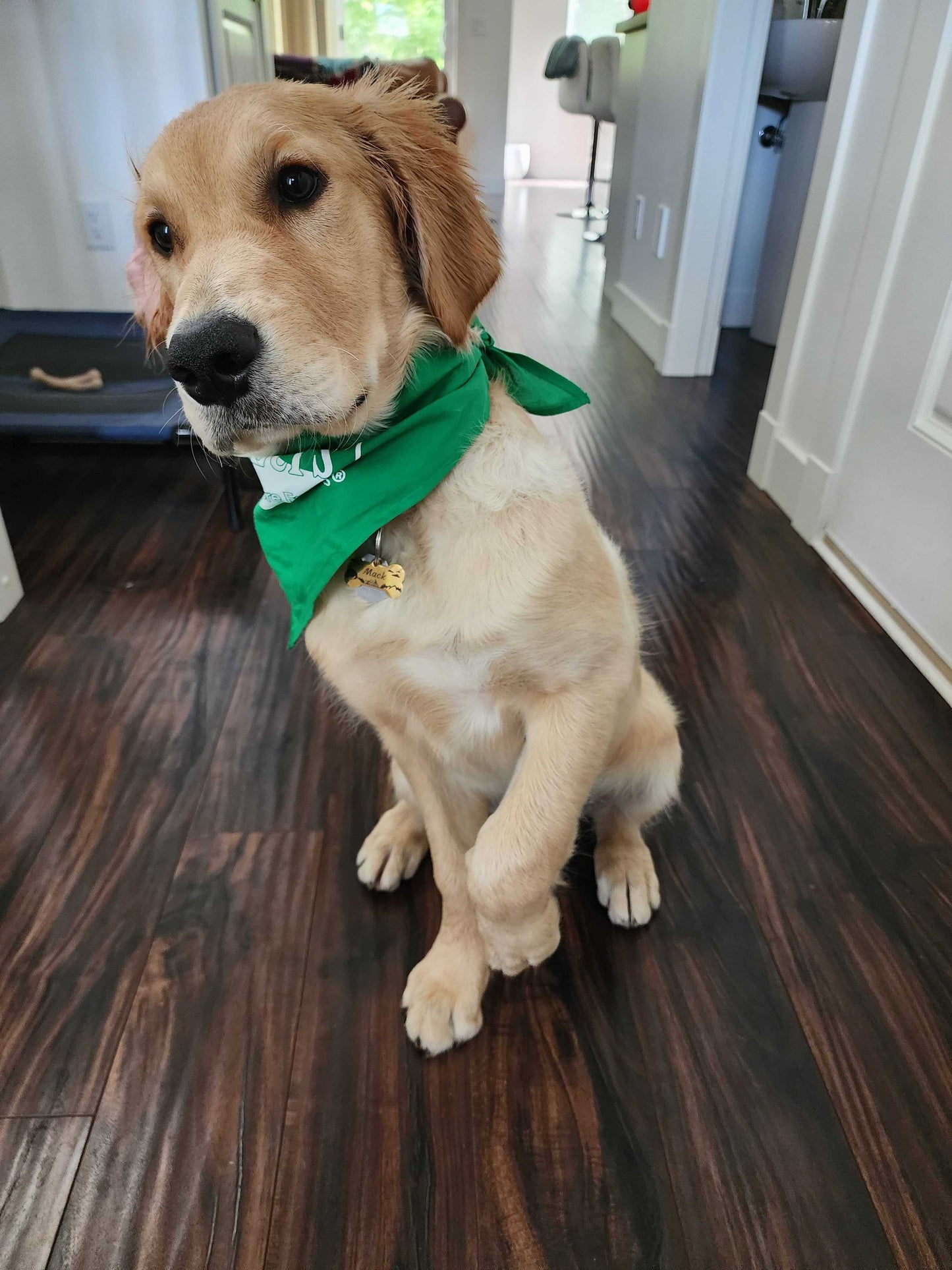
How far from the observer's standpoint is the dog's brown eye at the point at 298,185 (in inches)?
32.2

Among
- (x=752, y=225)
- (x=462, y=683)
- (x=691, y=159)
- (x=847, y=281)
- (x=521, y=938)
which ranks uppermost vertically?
(x=691, y=159)

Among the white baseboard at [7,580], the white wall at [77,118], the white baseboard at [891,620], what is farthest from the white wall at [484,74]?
the white baseboard at [7,580]

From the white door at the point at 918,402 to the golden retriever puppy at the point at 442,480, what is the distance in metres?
1.05

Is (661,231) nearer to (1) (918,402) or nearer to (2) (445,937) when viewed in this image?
(1) (918,402)

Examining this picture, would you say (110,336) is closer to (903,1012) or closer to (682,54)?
(682,54)

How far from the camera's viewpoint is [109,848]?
4.49 ft

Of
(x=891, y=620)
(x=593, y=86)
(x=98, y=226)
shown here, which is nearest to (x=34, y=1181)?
(x=891, y=620)

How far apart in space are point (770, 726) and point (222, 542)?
151 cm

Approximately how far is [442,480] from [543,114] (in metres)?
11.6

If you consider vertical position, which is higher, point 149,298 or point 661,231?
point 149,298

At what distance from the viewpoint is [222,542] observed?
232 centimetres

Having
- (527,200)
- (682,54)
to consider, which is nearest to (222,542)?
(682,54)

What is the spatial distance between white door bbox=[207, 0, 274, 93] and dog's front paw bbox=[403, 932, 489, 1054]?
2.71 meters

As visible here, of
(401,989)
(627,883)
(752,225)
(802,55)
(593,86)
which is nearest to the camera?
(401,989)
